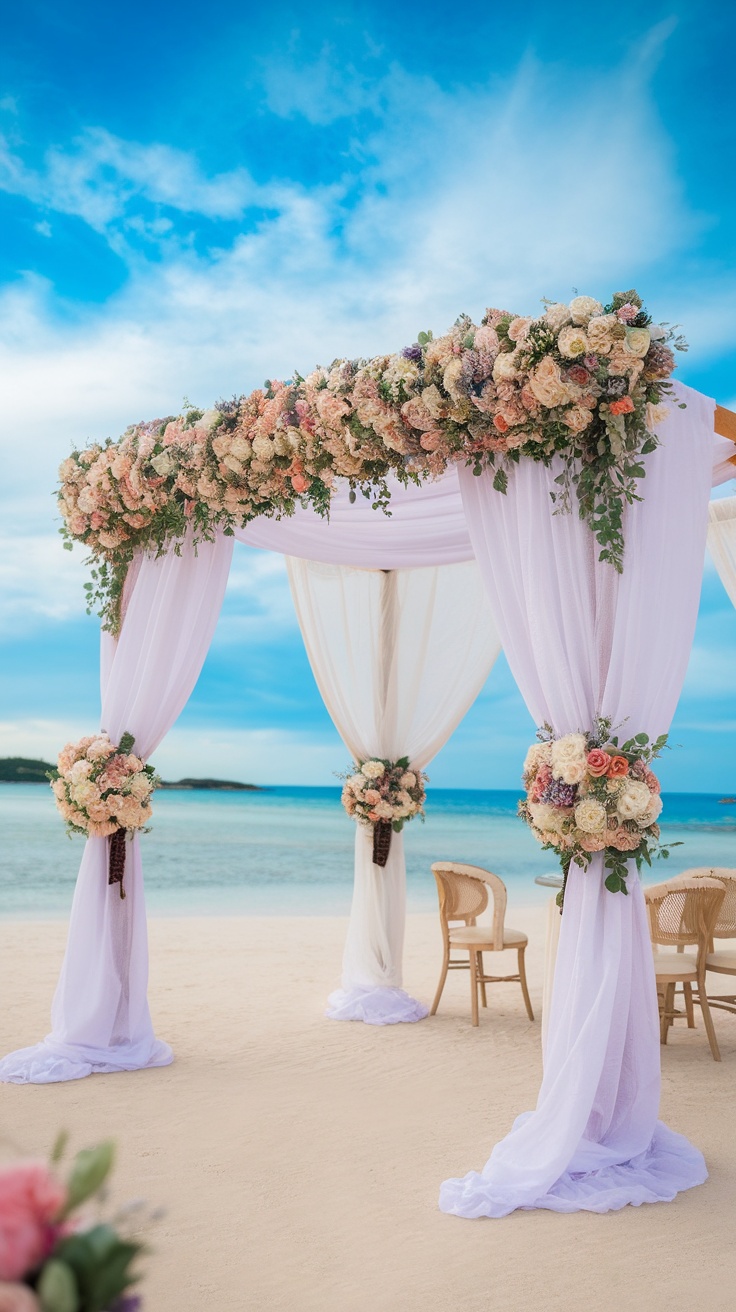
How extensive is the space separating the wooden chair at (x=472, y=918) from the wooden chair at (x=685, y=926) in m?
0.88

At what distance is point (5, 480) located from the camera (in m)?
15.6

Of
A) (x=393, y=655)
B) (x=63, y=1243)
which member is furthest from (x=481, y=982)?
(x=63, y=1243)

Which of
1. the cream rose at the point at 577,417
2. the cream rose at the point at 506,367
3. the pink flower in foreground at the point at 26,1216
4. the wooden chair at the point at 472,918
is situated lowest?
the wooden chair at the point at 472,918

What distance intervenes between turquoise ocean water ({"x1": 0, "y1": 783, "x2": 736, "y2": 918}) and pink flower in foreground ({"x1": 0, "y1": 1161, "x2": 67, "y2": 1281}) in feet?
47.8

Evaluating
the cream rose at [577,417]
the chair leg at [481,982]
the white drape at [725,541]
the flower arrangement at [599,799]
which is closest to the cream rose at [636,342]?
the cream rose at [577,417]

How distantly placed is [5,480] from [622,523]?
45.2 feet

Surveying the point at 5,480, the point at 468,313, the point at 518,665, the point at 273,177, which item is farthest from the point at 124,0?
the point at 5,480

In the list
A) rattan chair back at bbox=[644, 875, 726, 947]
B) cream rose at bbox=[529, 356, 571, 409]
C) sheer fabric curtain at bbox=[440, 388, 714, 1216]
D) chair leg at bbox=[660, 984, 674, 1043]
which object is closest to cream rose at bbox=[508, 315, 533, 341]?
cream rose at bbox=[529, 356, 571, 409]

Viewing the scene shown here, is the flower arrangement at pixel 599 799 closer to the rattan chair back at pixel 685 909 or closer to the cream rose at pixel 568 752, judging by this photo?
the cream rose at pixel 568 752

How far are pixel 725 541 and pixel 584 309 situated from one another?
93.1 inches

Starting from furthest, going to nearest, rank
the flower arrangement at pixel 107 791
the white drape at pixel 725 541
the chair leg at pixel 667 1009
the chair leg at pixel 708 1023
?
the chair leg at pixel 667 1009 < the white drape at pixel 725 541 < the chair leg at pixel 708 1023 < the flower arrangement at pixel 107 791

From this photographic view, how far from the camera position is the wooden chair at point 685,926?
537 centimetres

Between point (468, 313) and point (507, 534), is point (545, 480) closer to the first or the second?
Result: point (507, 534)

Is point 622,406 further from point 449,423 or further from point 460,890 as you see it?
point 460,890
